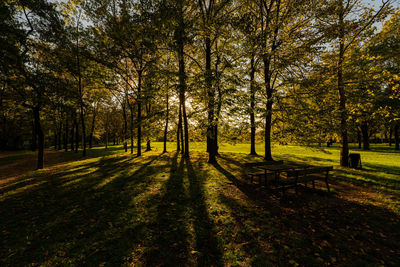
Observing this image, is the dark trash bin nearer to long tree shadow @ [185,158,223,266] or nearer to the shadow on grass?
the shadow on grass

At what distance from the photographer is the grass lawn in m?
3.63

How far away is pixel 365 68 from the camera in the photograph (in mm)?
10852

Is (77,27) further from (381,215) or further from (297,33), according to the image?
(381,215)

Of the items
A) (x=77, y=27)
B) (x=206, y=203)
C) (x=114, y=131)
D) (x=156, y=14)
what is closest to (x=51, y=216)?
(x=206, y=203)

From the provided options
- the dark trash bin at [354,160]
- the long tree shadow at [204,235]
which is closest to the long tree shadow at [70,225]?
the long tree shadow at [204,235]

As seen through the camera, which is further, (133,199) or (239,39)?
(239,39)

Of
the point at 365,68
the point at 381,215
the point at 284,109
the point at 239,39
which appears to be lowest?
the point at 381,215

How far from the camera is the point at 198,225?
15.9 ft

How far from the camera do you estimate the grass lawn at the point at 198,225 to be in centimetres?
363

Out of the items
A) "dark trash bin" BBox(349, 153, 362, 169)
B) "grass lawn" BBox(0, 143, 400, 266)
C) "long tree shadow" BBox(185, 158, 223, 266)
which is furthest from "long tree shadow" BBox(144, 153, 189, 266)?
"dark trash bin" BBox(349, 153, 362, 169)

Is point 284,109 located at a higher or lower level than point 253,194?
higher

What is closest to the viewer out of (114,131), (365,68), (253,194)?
(253,194)

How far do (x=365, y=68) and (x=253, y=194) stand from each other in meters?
11.9

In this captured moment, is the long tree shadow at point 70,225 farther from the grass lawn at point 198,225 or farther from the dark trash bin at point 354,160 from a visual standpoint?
the dark trash bin at point 354,160
